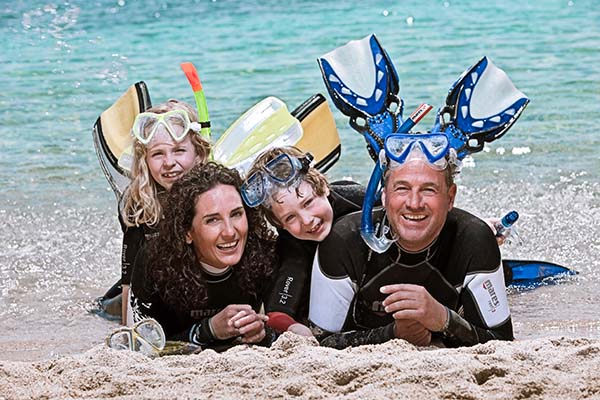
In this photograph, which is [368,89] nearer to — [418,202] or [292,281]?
[418,202]

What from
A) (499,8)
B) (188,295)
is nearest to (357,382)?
(188,295)

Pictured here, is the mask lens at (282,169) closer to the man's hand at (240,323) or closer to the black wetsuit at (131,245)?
the man's hand at (240,323)

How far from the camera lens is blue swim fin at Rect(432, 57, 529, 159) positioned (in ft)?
13.9

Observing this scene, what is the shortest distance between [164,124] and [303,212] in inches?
34.3

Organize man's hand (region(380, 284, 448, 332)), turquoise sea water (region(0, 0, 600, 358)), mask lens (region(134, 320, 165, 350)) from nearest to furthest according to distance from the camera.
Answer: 1. man's hand (region(380, 284, 448, 332))
2. mask lens (region(134, 320, 165, 350))
3. turquoise sea water (region(0, 0, 600, 358))

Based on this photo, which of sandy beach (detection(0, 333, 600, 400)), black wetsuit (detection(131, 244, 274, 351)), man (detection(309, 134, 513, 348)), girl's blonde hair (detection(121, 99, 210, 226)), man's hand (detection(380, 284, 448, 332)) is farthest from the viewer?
girl's blonde hair (detection(121, 99, 210, 226))

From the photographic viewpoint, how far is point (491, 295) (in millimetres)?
4074

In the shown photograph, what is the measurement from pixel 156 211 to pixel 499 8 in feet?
42.0

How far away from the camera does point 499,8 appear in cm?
1664

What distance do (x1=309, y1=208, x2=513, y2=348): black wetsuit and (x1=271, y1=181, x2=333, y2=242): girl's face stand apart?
4.2 inches

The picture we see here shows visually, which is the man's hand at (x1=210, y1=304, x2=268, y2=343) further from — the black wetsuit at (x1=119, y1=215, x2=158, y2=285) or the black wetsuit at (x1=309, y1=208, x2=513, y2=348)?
the black wetsuit at (x1=119, y1=215, x2=158, y2=285)

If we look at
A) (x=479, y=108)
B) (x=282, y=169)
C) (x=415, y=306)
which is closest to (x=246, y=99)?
(x=282, y=169)

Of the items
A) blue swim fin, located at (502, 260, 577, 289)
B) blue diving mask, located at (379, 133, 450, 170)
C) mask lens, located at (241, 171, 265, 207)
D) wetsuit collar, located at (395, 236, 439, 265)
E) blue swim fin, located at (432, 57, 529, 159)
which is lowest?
blue swim fin, located at (502, 260, 577, 289)

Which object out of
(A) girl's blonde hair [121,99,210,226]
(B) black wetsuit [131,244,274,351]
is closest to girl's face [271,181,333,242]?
(B) black wetsuit [131,244,274,351]
